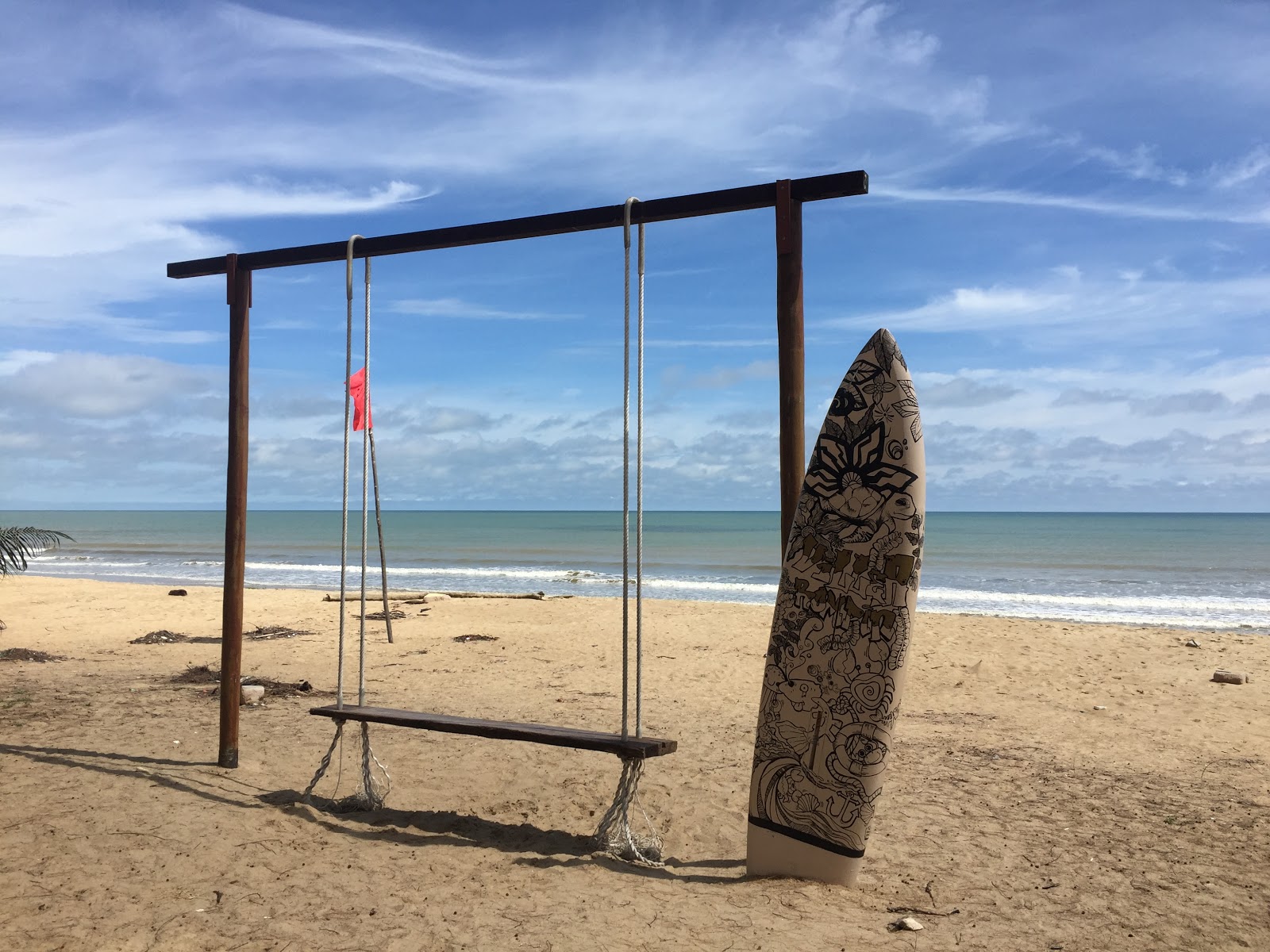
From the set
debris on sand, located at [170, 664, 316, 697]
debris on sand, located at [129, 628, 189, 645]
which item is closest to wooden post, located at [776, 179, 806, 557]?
debris on sand, located at [170, 664, 316, 697]

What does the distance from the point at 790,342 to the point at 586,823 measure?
2.37 m

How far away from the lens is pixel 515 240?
432cm

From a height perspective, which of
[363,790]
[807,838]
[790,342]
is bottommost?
[363,790]

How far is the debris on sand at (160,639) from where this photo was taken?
9.86 metres

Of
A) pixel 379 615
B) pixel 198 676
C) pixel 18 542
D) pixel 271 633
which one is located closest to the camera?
pixel 18 542

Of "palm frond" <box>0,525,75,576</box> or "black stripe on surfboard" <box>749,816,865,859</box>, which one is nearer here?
"black stripe on surfboard" <box>749,816,865,859</box>

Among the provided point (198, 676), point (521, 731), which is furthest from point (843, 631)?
point (198, 676)

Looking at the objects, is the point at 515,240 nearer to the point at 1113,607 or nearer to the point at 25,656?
the point at 25,656

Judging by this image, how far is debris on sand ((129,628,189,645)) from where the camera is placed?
9859 millimetres

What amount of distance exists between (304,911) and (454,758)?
6.89ft

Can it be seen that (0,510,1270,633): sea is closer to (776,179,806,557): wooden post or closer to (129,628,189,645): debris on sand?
(129,628,189,645): debris on sand

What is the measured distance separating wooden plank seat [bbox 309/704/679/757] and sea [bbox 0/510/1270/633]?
1233 cm

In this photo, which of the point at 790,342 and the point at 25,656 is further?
the point at 25,656

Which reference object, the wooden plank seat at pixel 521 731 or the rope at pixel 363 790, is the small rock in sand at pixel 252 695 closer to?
the rope at pixel 363 790
